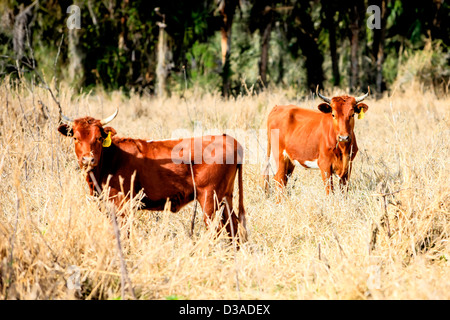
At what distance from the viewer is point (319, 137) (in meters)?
5.99

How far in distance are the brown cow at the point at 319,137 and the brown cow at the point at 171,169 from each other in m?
1.74

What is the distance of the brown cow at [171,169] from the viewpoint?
420 cm

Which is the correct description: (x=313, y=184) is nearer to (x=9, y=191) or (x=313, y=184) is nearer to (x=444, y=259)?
(x=444, y=259)

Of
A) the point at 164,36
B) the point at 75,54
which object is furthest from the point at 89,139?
the point at 75,54

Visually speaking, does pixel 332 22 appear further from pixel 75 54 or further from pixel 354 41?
pixel 75 54

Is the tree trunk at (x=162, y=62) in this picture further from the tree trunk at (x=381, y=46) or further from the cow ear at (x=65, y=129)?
the cow ear at (x=65, y=129)

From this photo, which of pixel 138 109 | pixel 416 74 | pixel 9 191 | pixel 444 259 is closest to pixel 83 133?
pixel 9 191

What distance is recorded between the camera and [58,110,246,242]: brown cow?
420 centimetres

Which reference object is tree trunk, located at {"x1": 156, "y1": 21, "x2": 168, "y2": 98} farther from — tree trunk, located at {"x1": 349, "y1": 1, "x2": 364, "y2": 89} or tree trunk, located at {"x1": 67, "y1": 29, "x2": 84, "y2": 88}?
tree trunk, located at {"x1": 349, "y1": 1, "x2": 364, "y2": 89}

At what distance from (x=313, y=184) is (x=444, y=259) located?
2600mm

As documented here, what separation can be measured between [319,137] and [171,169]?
8.05 feet

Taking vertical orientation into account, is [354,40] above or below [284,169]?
above

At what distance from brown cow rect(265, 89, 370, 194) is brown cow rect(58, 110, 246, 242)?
1737mm

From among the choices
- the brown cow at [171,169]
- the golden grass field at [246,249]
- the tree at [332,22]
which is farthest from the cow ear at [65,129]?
the tree at [332,22]
